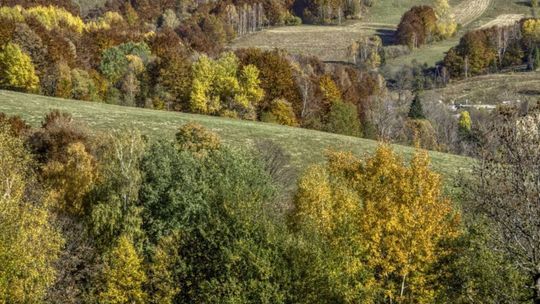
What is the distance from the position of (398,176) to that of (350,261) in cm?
778

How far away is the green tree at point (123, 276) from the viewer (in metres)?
43.7

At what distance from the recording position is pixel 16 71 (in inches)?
4296

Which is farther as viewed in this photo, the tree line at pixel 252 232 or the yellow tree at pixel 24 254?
the yellow tree at pixel 24 254

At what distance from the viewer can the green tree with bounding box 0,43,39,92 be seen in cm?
10862

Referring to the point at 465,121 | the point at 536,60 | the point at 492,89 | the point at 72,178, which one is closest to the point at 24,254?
the point at 72,178

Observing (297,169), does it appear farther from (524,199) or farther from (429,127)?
(429,127)

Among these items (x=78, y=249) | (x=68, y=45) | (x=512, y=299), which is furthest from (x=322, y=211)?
(x=68, y=45)

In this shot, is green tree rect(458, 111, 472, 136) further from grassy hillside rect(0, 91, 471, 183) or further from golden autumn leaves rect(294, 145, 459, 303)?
golden autumn leaves rect(294, 145, 459, 303)

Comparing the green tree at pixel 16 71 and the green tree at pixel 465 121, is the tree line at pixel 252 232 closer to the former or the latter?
the green tree at pixel 16 71

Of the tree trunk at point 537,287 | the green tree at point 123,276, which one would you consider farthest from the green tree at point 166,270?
the tree trunk at point 537,287

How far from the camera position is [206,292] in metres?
42.6

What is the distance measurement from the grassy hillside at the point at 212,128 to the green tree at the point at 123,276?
33333 millimetres

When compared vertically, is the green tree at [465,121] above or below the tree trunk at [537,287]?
above

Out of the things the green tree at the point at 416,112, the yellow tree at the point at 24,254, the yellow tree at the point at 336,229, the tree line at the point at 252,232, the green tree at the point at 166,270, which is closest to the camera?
the tree line at the point at 252,232
